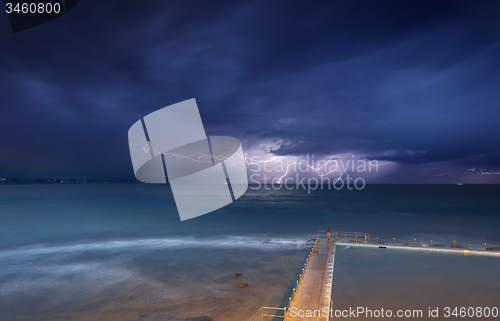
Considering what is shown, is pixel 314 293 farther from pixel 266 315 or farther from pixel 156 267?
pixel 156 267

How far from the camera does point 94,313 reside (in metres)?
13.4

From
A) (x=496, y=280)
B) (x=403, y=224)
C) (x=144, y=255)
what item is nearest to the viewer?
(x=496, y=280)

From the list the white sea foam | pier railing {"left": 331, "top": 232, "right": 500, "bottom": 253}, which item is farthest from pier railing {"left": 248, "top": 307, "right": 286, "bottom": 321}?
pier railing {"left": 331, "top": 232, "right": 500, "bottom": 253}

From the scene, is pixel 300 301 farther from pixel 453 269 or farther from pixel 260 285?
pixel 453 269

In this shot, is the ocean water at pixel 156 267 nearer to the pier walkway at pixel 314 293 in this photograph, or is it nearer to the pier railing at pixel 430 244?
the pier walkway at pixel 314 293

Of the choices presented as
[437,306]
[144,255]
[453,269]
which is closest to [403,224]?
[453,269]

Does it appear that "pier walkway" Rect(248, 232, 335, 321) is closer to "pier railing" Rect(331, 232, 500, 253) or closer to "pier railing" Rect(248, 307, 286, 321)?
"pier railing" Rect(248, 307, 286, 321)

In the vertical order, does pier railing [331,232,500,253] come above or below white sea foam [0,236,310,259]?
above

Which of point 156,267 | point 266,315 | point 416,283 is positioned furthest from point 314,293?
point 156,267

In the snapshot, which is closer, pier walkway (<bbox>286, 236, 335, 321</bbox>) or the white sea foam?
pier walkway (<bbox>286, 236, 335, 321</bbox>)

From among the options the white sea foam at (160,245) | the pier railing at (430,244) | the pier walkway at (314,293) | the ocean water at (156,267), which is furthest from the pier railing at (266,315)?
the pier railing at (430,244)

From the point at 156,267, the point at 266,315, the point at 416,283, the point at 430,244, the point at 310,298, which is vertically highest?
the point at 430,244

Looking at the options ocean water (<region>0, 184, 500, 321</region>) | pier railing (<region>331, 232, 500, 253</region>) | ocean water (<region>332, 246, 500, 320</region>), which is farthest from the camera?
pier railing (<region>331, 232, 500, 253</region>)

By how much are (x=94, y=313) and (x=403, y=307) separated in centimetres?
1374
